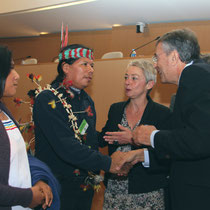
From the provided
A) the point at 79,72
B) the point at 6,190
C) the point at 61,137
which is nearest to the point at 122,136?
the point at 61,137

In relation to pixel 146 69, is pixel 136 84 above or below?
below

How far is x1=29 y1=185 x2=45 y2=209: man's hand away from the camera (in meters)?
1.44

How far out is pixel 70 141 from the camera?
190cm

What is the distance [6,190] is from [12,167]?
16cm

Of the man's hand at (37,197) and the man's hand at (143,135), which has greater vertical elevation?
the man's hand at (143,135)

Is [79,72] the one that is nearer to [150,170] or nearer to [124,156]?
[124,156]

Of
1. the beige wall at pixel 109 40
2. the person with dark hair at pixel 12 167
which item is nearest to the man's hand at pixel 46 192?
the person with dark hair at pixel 12 167

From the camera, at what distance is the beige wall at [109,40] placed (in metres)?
7.65

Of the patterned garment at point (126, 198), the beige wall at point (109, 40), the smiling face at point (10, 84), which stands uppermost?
the beige wall at point (109, 40)

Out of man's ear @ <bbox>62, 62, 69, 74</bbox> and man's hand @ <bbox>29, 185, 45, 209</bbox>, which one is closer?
man's hand @ <bbox>29, 185, 45, 209</bbox>

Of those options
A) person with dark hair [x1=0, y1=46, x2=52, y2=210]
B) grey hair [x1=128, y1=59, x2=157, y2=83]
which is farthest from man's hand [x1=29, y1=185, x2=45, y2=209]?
grey hair [x1=128, y1=59, x2=157, y2=83]

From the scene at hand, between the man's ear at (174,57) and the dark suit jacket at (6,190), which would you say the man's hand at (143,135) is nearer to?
the man's ear at (174,57)

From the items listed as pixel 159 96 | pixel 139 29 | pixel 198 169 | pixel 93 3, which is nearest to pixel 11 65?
pixel 198 169

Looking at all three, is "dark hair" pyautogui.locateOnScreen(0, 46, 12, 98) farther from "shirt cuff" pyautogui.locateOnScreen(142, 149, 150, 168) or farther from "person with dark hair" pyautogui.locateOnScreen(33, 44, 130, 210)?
"shirt cuff" pyautogui.locateOnScreen(142, 149, 150, 168)
